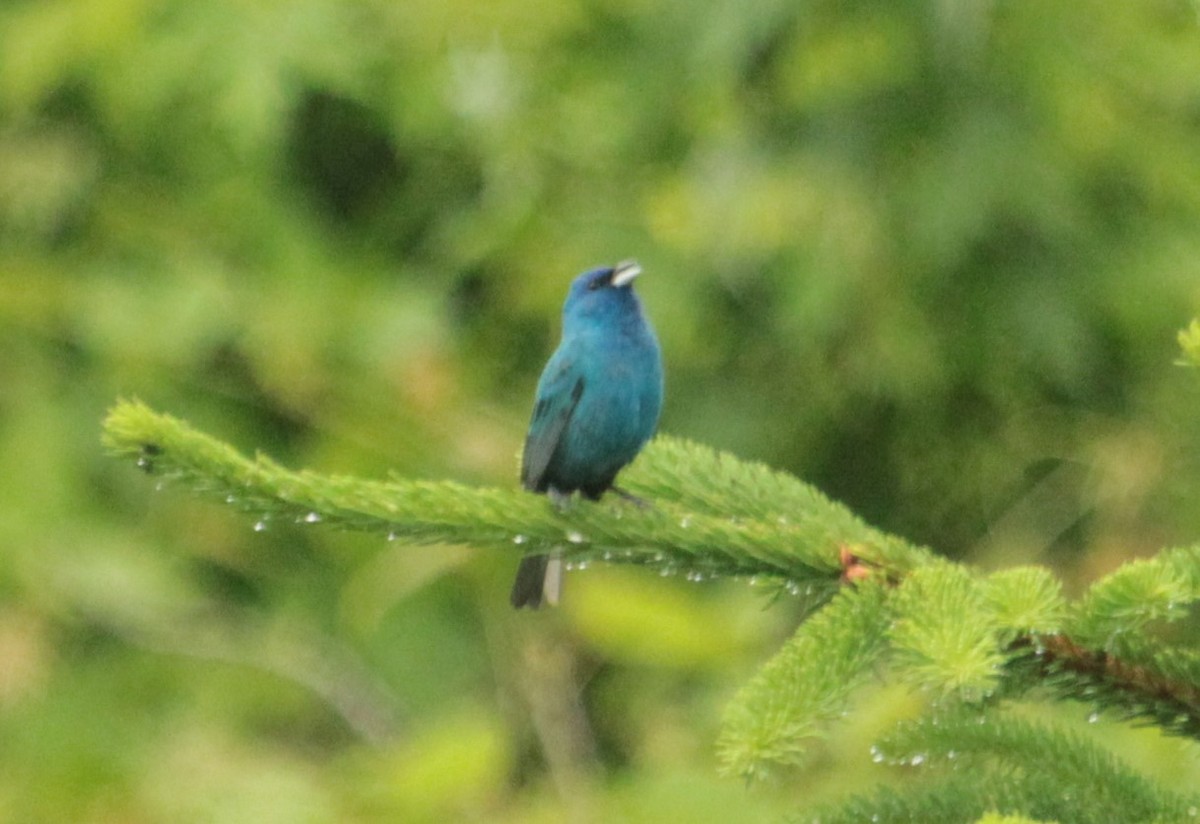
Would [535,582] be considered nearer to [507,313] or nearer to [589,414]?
[589,414]

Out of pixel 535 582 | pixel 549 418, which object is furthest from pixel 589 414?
pixel 535 582

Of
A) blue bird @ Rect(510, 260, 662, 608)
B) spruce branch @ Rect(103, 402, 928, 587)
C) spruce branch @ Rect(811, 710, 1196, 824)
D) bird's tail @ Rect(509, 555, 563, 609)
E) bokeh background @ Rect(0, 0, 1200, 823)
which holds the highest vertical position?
bokeh background @ Rect(0, 0, 1200, 823)

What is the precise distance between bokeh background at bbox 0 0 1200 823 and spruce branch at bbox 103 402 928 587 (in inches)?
64.2

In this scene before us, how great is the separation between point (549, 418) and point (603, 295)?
41cm

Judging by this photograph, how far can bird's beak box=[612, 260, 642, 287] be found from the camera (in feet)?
10.0

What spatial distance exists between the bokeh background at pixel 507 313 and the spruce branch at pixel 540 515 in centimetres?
163

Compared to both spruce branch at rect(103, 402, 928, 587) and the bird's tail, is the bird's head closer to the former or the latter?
the bird's tail

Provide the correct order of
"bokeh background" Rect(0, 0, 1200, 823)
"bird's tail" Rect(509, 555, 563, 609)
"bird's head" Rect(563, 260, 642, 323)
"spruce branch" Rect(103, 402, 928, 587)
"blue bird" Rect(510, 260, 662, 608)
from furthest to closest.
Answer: "bokeh background" Rect(0, 0, 1200, 823), "bird's head" Rect(563, 260, 642, 323), "blue bird" Rect(510, 260, 662, 608), "bird's tail" Rect(509, 555, 563, 609), "spruce branch" Rect(103, 402, 928, 587)

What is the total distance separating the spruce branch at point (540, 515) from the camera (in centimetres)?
148

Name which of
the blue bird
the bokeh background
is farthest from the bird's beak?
the bokeh background

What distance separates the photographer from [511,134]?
3.98 metres

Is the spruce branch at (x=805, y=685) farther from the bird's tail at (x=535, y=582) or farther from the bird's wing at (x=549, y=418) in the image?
the bird's wing at (x=549, y=418)

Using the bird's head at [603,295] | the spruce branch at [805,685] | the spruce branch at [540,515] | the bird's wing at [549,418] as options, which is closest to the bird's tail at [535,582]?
the bird's wing at [549,418]

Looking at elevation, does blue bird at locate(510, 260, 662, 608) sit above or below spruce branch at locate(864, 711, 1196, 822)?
above
